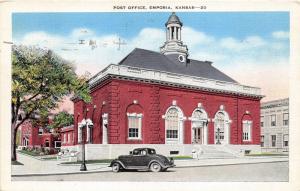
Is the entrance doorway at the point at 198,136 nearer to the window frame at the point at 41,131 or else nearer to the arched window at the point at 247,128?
the arched window at the point at 247,128

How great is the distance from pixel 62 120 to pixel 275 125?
22.5ft

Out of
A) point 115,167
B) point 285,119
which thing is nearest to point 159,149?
point 115,167

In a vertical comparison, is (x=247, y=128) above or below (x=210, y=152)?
above

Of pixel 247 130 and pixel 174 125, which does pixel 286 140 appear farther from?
pixel 174 125

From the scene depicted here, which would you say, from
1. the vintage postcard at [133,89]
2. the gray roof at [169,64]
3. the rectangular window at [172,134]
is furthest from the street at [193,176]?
the gray roof at [169,64]

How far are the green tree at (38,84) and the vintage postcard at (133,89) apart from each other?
1.3 inches

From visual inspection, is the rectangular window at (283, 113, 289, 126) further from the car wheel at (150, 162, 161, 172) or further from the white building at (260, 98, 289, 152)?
Answer: the car wheel at (150, 162, 161, 172)

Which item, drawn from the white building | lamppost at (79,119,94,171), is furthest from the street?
the white building

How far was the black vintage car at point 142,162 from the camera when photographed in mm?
15719

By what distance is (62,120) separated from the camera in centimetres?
1677

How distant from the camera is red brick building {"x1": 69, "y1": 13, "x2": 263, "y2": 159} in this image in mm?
16688

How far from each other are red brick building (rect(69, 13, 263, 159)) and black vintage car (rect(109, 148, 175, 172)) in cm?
98
